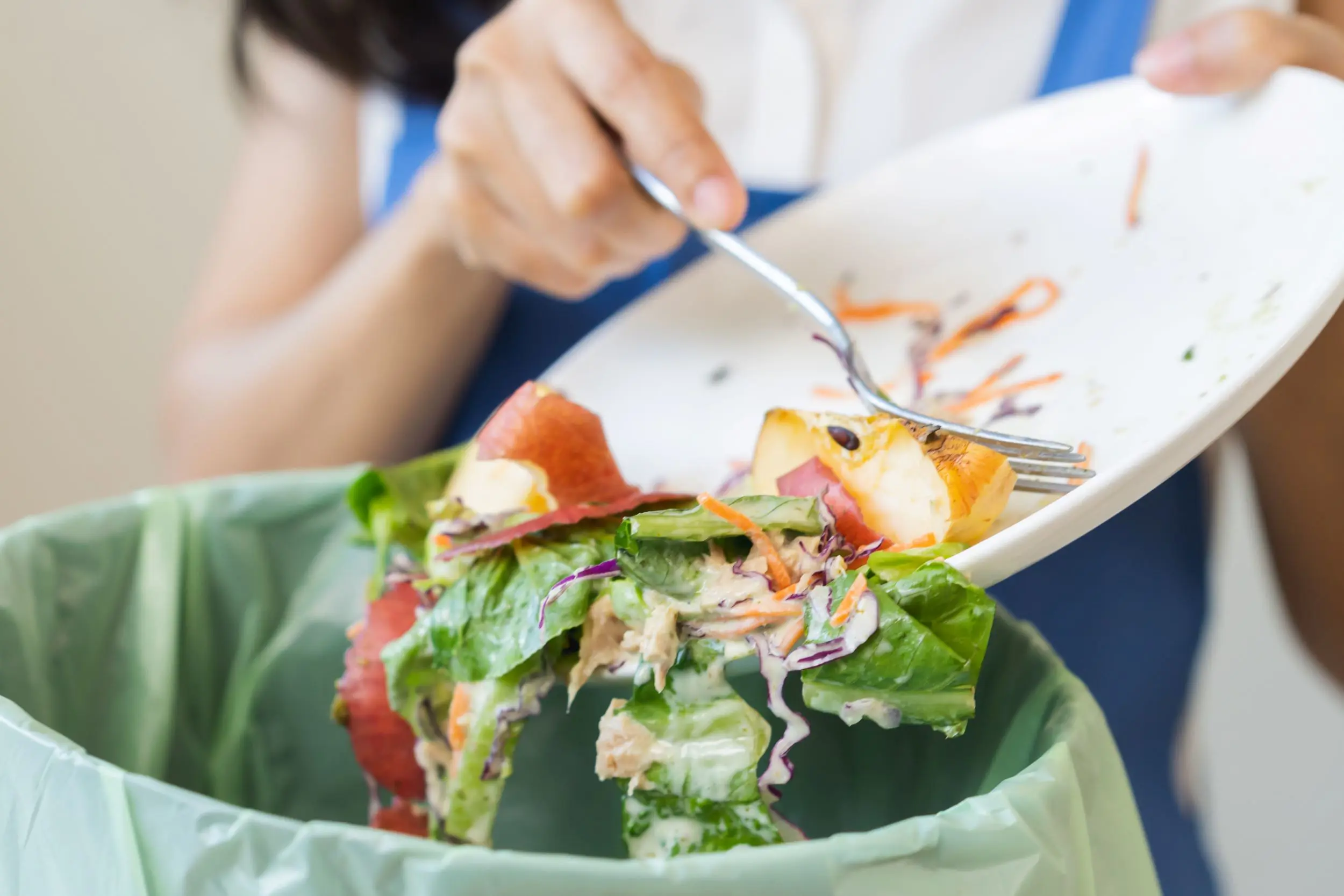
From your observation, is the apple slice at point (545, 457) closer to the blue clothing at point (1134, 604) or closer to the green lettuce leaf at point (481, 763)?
the green lettuce leaf at point (481, 763)

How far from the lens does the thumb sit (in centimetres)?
35

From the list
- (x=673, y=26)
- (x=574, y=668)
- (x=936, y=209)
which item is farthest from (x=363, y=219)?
(x=574, y=668)

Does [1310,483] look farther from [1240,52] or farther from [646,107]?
[646,107]

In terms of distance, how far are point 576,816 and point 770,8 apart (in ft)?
1.39

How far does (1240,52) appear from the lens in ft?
1.17

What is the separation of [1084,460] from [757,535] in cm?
9

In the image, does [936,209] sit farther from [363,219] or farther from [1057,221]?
[363,219]

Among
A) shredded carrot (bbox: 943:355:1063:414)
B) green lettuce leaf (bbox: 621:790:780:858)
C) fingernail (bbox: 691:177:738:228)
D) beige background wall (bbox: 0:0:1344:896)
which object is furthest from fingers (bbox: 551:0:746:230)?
beige background wall (bbox: 0:0:1344:896)

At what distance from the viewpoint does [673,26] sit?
0.62 meters

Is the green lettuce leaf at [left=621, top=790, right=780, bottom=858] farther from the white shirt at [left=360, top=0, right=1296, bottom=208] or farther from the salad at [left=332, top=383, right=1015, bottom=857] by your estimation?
the white shirt at [left=360, top=0, right=1296, bottom=208]

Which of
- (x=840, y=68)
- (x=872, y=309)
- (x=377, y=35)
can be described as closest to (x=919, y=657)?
(x=872, y=309)

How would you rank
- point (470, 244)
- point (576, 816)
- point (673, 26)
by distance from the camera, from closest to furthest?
point (576, 816), point (470, 244), point (673, 26)

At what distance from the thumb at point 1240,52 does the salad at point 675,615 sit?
19 cm

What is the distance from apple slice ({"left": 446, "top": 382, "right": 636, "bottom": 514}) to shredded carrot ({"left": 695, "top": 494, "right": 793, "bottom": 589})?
0.07 m
